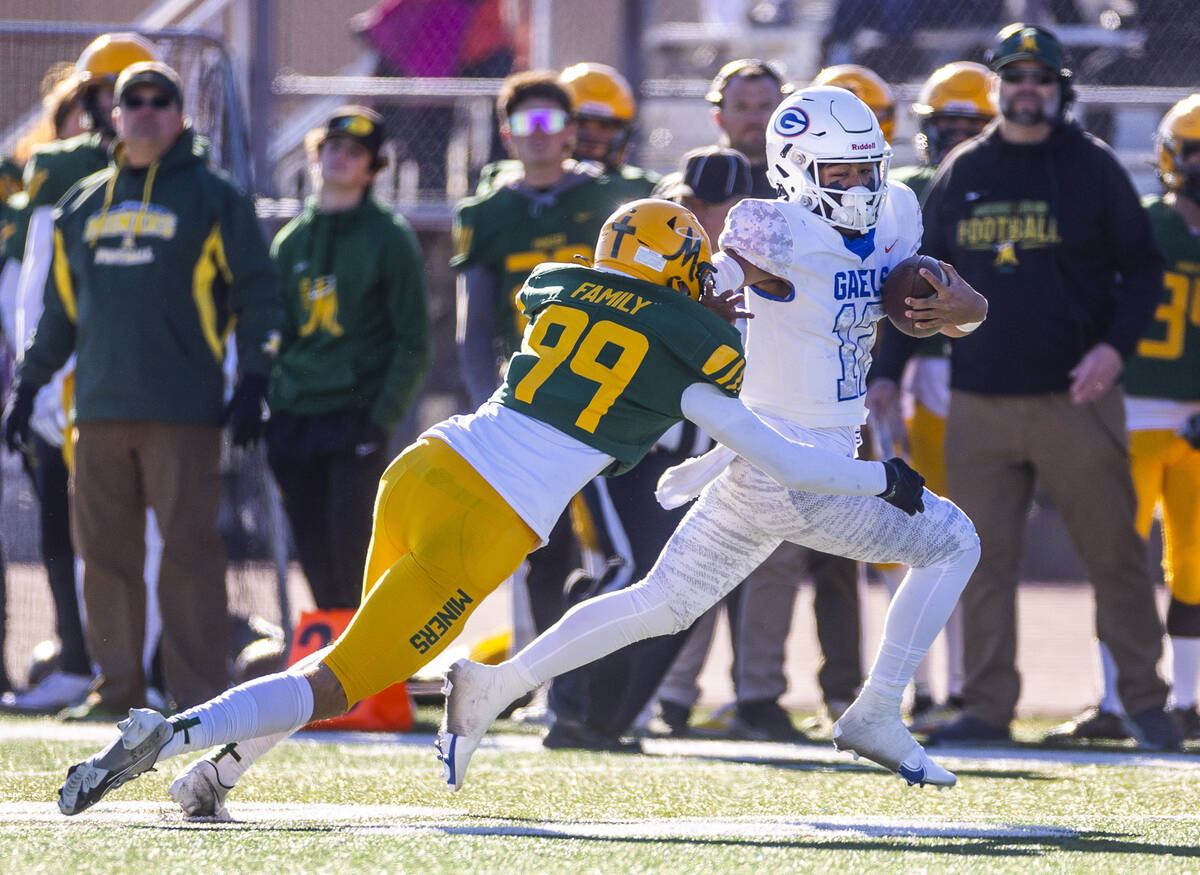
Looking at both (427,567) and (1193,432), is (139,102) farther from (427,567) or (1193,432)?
(1193,432)

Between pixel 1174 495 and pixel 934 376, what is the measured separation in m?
0.96

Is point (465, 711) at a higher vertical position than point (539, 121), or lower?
lower

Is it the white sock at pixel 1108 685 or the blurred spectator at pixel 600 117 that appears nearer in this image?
the white sock at pixel 1108 685

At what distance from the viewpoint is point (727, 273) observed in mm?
4816

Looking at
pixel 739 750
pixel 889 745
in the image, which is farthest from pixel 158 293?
pixel 889 745

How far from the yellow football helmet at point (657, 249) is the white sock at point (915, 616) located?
0.90 m

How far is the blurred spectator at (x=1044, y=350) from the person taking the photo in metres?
6.47

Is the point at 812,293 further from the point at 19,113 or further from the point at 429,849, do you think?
the point at 19,113

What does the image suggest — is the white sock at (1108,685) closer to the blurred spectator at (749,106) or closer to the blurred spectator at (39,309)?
the blurred spectator at (749,106)

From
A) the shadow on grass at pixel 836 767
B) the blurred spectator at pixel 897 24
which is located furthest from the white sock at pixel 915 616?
the blurred spectator at pixel 897 24

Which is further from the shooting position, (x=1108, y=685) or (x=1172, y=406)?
(x=1172, y=406)

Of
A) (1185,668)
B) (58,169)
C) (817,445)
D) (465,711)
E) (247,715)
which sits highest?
(58,169)

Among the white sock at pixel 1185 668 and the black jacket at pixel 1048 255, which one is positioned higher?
the black jacket at pixel 1048 255

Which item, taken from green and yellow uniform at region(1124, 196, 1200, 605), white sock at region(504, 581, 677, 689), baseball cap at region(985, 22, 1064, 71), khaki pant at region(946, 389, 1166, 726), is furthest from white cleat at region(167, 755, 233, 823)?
green and yellow uniform at region(1124, 196, 1200, 605)
